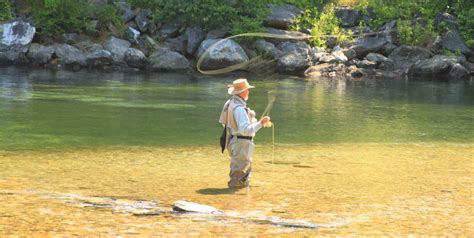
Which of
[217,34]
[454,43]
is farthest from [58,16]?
[454,43]

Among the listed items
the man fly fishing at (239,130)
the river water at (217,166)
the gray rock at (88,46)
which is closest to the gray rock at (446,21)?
the river water at (217,166)

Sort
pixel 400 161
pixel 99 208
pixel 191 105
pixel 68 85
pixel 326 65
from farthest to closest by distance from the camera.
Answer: pixel 326 65, pixel 68 85, pixel 191 105, pixel 400 161, pixel 99 208

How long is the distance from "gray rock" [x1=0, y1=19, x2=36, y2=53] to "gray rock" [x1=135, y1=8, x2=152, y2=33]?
506cm

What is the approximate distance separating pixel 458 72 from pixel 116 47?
14086 millimetres

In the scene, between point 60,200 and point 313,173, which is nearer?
point 60,200

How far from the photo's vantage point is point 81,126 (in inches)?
627

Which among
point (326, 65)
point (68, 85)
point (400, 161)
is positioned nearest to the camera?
point (400, 161)

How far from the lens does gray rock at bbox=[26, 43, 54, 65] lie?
110 ft

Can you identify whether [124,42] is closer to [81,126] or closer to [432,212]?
[81,126]

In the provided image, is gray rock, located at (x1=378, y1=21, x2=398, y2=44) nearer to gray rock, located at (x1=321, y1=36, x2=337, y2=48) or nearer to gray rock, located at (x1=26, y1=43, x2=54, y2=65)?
gray rock, located at (x1=321, y1=36, x2=337, y2=48)

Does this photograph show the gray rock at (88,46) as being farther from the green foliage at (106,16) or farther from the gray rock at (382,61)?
the gray rock at (382,61)

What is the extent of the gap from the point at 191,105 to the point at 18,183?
438 inches

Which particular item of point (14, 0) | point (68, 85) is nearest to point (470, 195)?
point (68, 85)

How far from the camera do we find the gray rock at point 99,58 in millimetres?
33219
